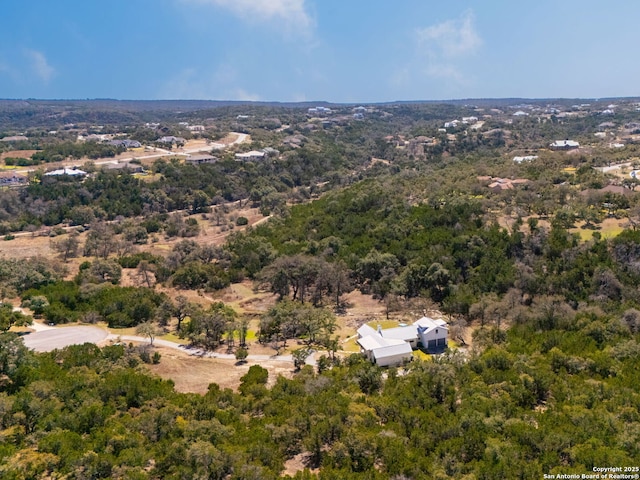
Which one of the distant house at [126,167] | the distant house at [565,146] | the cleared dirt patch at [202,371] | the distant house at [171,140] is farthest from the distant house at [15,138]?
the distant house at [565,146]

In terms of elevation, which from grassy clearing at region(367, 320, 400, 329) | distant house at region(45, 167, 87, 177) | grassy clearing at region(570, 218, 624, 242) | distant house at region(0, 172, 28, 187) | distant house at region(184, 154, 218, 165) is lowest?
grassy clearing at region(367, 320, 400, 329)

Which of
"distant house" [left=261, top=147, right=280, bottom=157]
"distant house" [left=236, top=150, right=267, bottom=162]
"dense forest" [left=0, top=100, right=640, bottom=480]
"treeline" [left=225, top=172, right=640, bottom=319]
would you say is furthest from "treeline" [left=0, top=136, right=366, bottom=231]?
"treeline" [left=225, top=172, right=640, bottom=319]

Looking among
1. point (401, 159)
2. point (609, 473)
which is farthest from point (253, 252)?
point (401, 159)

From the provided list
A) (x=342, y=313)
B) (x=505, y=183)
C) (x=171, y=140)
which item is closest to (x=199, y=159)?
(x=171, y=140)

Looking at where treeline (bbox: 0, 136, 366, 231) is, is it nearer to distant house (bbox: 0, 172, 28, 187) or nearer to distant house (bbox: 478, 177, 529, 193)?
distant house (bbox: 0, 172, 28, 187)

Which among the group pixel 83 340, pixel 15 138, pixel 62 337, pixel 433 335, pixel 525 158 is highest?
pixel 15 138

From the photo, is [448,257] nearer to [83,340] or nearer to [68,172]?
[83,340]

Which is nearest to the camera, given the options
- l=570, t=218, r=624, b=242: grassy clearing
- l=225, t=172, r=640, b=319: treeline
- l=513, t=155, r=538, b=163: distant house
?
l=225, t=172, r=640, b=319: treeline
